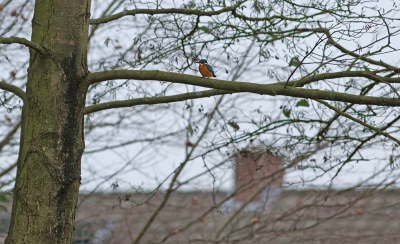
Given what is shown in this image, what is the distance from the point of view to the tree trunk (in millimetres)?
2764

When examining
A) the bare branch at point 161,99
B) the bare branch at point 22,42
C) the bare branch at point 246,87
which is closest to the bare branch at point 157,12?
the bare branch at point 161,99

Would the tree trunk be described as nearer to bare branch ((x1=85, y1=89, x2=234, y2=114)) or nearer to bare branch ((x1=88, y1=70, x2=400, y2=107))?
bare branch ((x1=88, y1=70, x2=400, y2=107))

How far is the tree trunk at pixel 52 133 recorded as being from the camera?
2.76 m

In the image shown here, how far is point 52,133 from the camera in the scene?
9.25 ft

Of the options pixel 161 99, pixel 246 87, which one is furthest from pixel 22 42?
pixel 246 87

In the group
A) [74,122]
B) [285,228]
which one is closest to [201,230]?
[285,228]

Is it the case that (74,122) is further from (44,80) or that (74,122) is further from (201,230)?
(201,230)

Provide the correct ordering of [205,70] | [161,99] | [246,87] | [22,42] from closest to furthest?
[22,42] < [246,87] < [161,99] < [205,70]

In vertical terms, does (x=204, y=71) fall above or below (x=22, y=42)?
above

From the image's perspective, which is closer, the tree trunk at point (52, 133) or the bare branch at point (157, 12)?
the tree trunk at point (52, 133)

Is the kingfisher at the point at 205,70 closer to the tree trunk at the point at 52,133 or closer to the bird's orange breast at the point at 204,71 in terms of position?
the bird's orange breast at the point at 204,71

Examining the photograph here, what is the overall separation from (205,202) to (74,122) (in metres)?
5.46

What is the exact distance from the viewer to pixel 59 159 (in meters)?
2.80

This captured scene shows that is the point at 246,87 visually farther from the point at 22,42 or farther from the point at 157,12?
the point at 157,12
